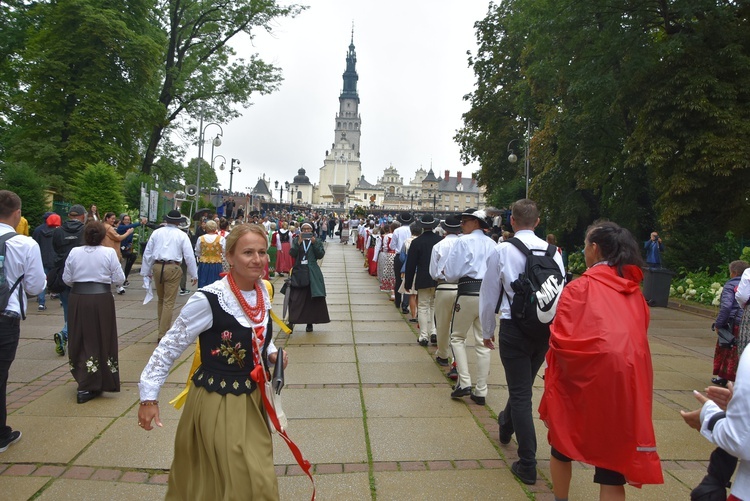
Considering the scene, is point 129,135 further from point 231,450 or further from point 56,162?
point 231,450

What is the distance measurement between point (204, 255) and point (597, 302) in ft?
28.7

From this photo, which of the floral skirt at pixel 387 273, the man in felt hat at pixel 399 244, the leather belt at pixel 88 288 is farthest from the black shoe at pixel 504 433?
the floral skirt at pixel 387 273

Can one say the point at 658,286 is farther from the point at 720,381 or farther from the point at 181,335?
the point at 181,335

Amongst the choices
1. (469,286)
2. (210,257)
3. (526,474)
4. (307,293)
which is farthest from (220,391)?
(210,257)

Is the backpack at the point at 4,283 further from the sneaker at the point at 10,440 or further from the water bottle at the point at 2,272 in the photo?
the sneaker at the point at 10,440

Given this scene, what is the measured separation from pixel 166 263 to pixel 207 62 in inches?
891

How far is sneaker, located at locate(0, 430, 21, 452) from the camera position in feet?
14.7

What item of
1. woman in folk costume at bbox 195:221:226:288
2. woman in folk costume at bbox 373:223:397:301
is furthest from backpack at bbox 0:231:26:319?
woman in folk costume at bbox 373:223:397:301

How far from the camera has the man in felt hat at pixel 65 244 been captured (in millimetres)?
7613

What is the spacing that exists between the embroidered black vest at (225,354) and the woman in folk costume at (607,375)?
1.63 m

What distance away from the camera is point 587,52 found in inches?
738

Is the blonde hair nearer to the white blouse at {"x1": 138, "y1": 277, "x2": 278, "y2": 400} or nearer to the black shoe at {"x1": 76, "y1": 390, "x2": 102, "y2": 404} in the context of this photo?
the white blouse at {"x1": 138, "y1": 277, "x2": 278, "y2": 400}

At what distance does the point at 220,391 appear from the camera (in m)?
2.90

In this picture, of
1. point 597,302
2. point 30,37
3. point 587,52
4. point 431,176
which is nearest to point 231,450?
point 597,302
